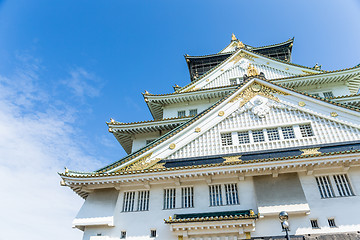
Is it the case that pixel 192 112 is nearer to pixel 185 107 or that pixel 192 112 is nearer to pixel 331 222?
pixel 185 107

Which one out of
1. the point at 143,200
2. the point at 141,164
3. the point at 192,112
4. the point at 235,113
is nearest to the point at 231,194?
the point at 143,200

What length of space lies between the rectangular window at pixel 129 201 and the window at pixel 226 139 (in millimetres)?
6482

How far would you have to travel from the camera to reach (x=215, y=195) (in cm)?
1390

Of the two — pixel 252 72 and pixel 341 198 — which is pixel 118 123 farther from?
pixel 341 198

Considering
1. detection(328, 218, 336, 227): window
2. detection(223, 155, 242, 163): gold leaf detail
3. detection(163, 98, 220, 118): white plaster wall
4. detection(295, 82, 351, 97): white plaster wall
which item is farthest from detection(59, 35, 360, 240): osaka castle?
detection(163, 98, 220, 118): white plaster wall

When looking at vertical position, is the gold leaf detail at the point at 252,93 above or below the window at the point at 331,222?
above

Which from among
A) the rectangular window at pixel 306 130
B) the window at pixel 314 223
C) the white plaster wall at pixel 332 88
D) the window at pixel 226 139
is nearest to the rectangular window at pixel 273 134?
the rectangular window at pixel 306 130

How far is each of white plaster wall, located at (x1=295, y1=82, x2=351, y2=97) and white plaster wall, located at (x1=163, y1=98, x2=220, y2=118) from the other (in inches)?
333

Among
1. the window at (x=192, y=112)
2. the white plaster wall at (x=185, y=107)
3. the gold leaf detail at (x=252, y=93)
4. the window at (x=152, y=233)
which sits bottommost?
the window at (x=152, y=233)

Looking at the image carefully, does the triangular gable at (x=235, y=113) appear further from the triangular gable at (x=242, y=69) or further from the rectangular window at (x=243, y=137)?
the triangular gable at (x=242, y=69)

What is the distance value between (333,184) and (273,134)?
4.18 m

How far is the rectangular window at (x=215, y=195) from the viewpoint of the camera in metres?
13.7

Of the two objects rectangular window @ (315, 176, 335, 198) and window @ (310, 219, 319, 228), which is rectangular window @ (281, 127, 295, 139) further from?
window @ (310, 219, 319, 228)

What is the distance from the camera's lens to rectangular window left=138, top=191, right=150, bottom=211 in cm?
1426
